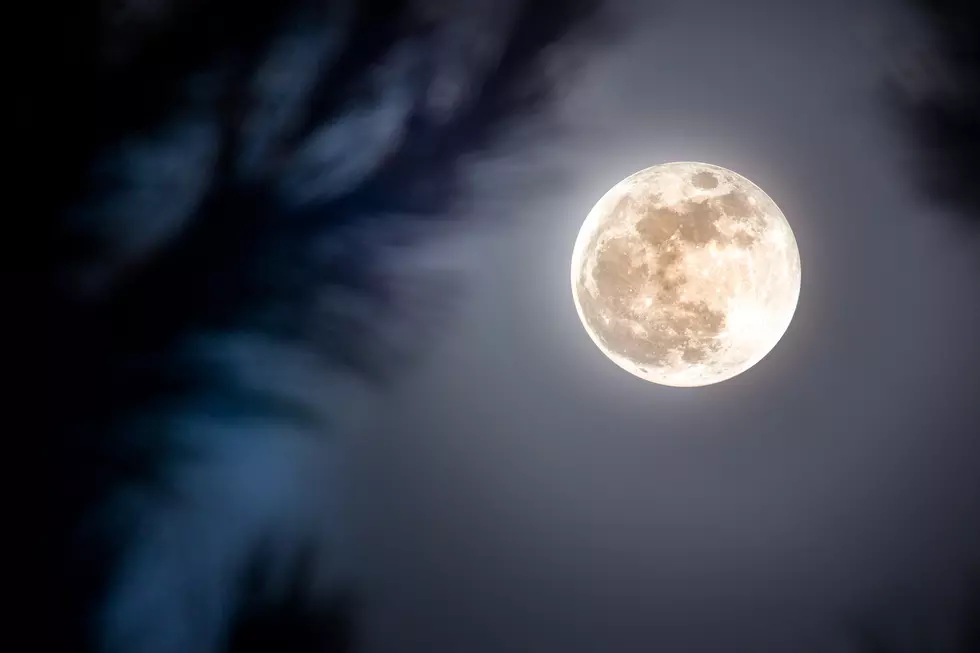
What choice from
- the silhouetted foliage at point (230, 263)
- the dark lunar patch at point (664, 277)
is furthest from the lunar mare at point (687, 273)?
the silhouetted foliage at point (230, 263)

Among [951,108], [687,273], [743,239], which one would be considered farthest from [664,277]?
[951,108]

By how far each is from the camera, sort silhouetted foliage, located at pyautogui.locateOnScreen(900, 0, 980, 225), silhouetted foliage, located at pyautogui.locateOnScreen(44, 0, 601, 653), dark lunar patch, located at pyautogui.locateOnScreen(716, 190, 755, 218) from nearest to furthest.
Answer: silhouetted foliage, located at pyautogui.locateOnScreen(44, 0, 601, 653) → dark lunar patch, located at pyautogui.locateOnScreen(716, 190, 755, 218) → silhouetted foliage, located at pyautogui.locateOnScreen(900, 0, 980, 225)

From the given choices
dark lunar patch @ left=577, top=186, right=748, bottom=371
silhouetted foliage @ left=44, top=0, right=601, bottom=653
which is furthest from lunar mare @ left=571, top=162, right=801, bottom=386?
silhouetted foliage @ left=44, top=0, right=601, bottom=653

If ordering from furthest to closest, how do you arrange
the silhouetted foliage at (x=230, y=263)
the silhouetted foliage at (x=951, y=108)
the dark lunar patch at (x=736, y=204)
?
the silhouetted foliage at (x=951, y=108), the dark lunar patch at (x=736, y=204), the silhouetted foliage at (x=230, y=263)

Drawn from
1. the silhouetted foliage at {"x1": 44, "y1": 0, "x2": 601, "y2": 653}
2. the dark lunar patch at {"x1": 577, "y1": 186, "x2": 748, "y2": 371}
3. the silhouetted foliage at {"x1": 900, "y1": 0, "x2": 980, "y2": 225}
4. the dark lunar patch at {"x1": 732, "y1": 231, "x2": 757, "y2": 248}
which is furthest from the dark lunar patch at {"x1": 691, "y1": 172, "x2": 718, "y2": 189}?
the silhouetted foliage at {"x1": 900, "y1": 0, "x2": 980, "y2": 225}

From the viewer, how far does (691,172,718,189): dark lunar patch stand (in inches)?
77.0

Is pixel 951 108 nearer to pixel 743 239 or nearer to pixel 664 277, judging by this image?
pixel 743 239

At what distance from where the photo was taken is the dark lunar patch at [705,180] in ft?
6.42

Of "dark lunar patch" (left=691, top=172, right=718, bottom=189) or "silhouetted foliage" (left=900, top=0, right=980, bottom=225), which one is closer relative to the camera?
"dark lunar patch" (left=691, top=172, right=718, bottom=189)

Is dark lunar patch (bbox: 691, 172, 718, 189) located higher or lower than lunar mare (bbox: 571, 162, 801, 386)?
higher

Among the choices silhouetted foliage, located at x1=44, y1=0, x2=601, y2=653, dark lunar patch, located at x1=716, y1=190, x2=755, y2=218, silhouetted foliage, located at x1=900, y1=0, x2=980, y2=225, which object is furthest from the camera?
silhouetted foliage, located at x1=900, y1=0, x2=980, y2=225

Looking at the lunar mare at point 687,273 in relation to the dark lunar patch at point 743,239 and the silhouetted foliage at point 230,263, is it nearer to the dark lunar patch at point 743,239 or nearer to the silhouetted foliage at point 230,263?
the dark lunar patch at point 743,239

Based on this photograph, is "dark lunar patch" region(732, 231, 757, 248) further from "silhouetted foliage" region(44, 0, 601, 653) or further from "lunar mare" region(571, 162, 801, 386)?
"silhouetted foliage" region(44, 0, 601, 653)

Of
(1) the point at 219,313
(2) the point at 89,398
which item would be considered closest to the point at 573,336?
(1) the point at 219,313
